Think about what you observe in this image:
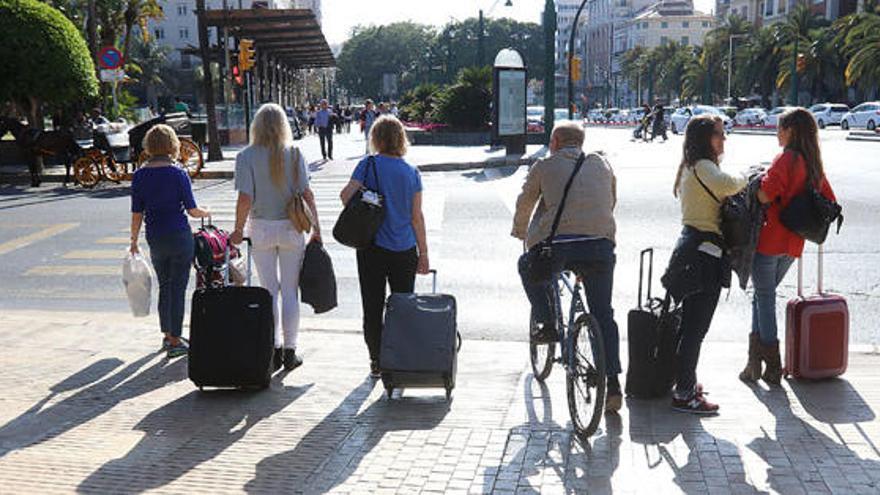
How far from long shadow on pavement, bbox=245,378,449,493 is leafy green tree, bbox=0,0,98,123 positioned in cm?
1815

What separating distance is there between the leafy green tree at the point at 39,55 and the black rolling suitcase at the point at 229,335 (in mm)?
17866

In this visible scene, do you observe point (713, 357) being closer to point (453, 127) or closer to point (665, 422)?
point (665, 422)

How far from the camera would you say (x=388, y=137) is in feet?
18.9

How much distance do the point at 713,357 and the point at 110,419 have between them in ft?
13.6

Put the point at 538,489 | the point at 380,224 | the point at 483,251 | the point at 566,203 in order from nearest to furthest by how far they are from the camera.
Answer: the point at 538,489 < the point at 566,203 < the point at 380,224 < the point at 483,251

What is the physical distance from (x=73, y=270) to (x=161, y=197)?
4.46 m

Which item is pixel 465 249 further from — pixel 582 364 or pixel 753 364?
pixel 582 364

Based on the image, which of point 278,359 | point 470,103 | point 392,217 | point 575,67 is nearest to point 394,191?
point 392,217

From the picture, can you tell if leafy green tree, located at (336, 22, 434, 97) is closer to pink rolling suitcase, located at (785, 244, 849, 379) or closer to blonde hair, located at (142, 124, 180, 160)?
blonde hair, located at (142, 124, 180, 160)

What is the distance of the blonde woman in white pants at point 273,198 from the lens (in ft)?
19.5

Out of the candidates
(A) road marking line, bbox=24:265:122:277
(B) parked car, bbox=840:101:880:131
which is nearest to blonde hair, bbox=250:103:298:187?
(A) road marking line, bbox=24:265:122:277

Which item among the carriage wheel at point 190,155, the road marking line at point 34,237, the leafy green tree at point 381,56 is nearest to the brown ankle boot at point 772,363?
the road marking line at point 34,237

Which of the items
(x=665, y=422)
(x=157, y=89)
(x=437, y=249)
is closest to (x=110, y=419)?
(x=665, y=422)

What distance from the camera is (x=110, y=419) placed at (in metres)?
5.33
